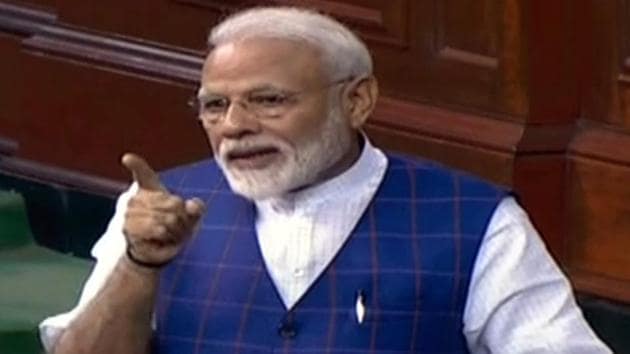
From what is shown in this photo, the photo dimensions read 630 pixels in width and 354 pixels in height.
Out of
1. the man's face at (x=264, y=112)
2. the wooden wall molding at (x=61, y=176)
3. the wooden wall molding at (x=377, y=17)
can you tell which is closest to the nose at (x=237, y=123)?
the man's face at (x=264, y=112)

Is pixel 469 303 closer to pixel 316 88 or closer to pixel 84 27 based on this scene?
pixel 316 88

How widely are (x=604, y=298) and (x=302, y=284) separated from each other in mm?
1837

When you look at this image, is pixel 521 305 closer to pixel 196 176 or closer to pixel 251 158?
Answer: pixel 251 158

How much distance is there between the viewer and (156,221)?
510 centimetres

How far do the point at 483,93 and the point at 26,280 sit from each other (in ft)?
4.44

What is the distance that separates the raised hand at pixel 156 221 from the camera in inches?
201

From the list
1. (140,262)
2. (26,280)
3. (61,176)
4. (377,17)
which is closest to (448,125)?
(377,17)

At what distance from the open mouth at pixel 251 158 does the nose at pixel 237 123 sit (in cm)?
3

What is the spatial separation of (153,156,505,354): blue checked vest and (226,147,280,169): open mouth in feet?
0.66

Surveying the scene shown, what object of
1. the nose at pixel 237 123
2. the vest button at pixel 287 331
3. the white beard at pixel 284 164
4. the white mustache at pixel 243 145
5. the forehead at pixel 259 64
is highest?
the forehead at pixel 259 64

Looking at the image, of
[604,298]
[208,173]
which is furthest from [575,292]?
[208,173]

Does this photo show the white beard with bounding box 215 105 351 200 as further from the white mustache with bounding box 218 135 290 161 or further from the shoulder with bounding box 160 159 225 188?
the shoulder with bounding box 160 159 225 188

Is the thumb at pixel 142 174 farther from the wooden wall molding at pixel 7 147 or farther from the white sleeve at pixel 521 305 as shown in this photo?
the wooden wall molding at pixel 7 147

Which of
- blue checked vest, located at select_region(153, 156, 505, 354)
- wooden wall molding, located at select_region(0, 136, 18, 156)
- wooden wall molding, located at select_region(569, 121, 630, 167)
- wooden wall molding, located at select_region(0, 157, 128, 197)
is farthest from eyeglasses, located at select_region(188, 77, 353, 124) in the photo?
wooden wall molding, located at select_region(0, 136, 18, 156)
